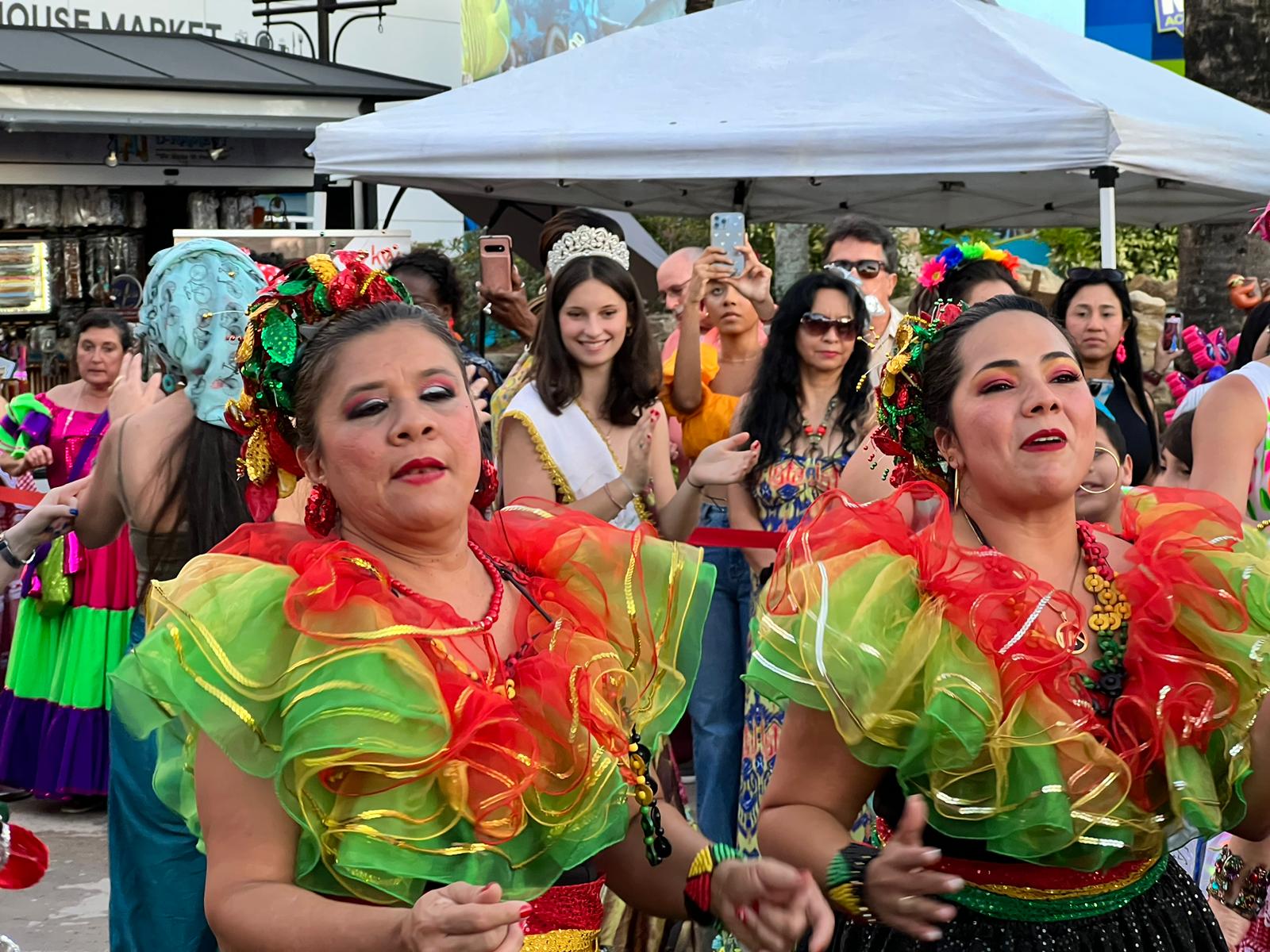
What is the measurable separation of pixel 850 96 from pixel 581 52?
184 centimetres

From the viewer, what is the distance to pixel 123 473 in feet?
13.7

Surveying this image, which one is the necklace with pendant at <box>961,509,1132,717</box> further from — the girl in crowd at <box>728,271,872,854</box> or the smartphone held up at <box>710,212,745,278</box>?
Answer: the smartphone held up at <box>710,212,745,278</box>

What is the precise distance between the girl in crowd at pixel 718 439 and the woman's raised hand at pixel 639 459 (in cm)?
22

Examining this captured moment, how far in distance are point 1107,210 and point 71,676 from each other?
17.2 ft

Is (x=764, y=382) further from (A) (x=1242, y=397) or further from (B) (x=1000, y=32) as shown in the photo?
(B) (x=1000, y=32)

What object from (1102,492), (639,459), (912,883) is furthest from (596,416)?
(912,883)

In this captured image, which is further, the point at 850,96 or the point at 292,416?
the point at 850,96

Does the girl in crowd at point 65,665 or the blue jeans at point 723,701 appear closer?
the blue jeans at point 723,701

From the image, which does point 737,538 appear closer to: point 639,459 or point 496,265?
point 639,459

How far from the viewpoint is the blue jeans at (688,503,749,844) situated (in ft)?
19.0

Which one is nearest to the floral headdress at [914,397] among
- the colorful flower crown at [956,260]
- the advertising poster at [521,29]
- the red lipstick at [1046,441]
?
the red lipstick at [1046,441]

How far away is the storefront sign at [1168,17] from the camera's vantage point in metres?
17.0

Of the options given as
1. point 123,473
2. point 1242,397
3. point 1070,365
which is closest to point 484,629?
point 1070,365

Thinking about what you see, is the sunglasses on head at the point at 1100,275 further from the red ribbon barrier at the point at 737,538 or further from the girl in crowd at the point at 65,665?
the girl in crowd at the point at 65,665
